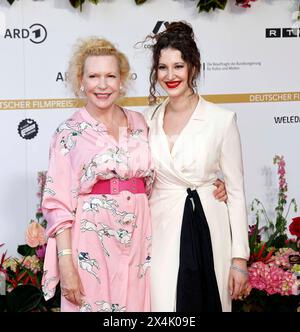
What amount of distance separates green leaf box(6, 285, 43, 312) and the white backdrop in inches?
32.2

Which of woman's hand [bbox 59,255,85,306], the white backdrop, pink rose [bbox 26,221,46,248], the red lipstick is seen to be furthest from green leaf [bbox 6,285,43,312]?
the red lipstick

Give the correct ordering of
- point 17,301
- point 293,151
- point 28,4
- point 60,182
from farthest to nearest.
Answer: point 293,151 → point 28,4 → point 17,301 → point 60,182

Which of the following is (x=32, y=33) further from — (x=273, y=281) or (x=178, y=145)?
(x=273, y=281)

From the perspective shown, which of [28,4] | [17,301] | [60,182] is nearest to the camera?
[60,182]

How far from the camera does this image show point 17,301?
10.5 ft

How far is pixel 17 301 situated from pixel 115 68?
1.26 meters

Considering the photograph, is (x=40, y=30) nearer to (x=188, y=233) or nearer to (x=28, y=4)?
(x=28, y=4)

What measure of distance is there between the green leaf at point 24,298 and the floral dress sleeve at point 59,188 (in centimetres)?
73

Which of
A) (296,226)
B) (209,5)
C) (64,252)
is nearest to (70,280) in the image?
(64,252)

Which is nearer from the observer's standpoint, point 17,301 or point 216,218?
point 216,218

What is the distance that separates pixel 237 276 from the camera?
2.68 m

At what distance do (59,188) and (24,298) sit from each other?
2.87 ft

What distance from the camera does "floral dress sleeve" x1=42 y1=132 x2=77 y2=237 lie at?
8.45 ft
